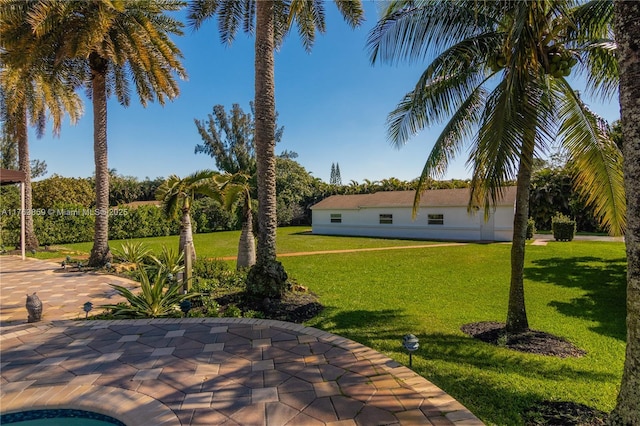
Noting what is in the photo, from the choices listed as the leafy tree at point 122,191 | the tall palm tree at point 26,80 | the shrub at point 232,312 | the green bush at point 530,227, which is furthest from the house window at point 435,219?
the leafy tree at point 122,191

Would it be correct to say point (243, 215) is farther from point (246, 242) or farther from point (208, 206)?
point (208, 206)

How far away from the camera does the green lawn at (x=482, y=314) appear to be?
3.98 meters

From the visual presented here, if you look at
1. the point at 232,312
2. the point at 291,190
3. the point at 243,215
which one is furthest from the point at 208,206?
the point at 232,312

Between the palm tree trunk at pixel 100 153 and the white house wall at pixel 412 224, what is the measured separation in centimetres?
1490

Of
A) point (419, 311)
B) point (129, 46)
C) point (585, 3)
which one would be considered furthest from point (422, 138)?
point (129, 46)

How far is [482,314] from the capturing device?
23.1ft

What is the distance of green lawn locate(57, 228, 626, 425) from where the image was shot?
3.98 meters

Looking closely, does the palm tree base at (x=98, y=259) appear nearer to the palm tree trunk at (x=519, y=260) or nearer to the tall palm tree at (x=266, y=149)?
the tall palm tree at (x=266, y=149)

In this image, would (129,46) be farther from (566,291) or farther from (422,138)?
(566,291)

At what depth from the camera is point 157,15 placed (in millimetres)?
12469

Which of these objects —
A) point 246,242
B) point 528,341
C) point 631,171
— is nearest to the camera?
point 631,171

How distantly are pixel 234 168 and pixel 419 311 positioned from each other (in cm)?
894

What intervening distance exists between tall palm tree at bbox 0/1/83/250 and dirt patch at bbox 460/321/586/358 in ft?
49.2

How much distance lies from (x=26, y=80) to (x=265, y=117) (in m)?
10.9
